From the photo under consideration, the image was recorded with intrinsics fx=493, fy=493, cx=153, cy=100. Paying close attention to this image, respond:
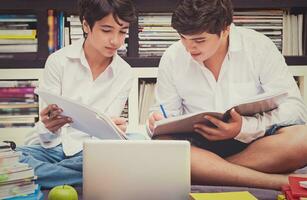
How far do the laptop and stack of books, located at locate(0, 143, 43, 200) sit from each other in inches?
9.0

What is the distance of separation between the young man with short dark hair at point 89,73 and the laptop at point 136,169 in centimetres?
54

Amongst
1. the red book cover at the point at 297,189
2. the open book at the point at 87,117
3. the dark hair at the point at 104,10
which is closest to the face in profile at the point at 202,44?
the dark hair at the point at 104,10

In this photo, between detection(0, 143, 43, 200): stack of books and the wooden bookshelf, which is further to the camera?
the wooden bookshelf

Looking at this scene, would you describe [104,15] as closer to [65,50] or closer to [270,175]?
[65,50]

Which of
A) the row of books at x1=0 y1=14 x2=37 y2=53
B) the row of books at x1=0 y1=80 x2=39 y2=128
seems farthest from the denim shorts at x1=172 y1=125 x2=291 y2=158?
the row of books at x1=0 y1=14 x2=37 y2=53

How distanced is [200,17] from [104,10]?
352 millimetres

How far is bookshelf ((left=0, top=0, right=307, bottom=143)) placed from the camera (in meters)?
2.06

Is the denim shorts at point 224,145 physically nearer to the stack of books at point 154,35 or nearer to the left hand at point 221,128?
the left hand at point 221,128

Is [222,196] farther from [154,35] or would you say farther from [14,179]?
[154,35]

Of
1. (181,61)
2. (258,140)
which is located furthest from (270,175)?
(181,61)

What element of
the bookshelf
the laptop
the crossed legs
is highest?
the bookshelf

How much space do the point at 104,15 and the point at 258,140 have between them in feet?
2.33

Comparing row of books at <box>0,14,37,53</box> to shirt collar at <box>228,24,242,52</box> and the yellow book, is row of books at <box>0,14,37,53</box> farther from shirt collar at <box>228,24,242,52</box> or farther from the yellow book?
the yellow book

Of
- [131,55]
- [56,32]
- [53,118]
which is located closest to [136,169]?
[53,118]
